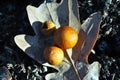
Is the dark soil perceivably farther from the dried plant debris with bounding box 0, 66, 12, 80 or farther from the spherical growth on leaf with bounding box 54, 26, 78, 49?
the spherical growth on leaf with bounding box 54, 26, 78, 49

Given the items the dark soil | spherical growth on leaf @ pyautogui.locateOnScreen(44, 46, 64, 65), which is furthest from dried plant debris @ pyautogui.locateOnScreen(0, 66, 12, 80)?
spherical growth on leaf @ pyautogui.locateOnScreen(44, 46, 64, 65)

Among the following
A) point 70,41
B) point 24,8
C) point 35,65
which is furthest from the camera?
point 24,8

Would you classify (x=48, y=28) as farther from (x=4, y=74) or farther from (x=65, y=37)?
(x=4, y=74)

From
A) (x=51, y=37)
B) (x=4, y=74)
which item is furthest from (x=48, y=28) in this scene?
(x=4, y=74)

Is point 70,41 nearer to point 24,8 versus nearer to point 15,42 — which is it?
point 15,42

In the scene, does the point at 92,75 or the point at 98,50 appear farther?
the point at 98,50

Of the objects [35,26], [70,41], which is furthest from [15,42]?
[70,41]

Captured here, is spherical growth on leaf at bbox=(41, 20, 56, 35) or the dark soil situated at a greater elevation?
spherical growth on leaf at bbox=(41, 20, 56, 35)
